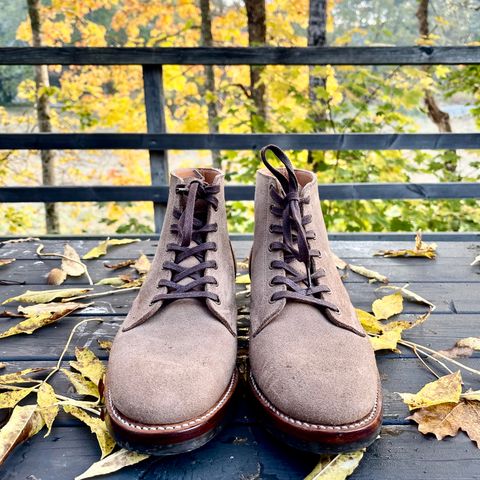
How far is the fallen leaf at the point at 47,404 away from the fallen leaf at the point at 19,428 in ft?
0.03

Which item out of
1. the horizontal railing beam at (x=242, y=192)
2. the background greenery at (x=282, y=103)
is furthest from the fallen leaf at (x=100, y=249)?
the background greenery at (x=282, y=103)

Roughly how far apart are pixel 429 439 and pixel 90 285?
3.10ft

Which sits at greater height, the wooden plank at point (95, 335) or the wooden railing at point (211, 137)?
the wooden railing at point (211, 137)

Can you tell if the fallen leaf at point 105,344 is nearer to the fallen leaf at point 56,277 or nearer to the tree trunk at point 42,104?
the fallen leaf at point 56,277

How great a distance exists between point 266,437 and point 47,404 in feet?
1.14

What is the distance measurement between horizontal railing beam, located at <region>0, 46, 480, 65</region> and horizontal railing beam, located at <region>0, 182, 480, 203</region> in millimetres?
562

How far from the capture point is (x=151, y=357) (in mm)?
684

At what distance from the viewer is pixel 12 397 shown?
0.76 m

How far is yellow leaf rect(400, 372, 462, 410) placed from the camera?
0.73 meters

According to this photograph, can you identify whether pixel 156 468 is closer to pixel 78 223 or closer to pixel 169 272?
pixel 169 272

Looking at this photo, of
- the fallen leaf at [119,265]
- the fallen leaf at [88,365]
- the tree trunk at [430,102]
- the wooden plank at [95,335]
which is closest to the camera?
the fallen leaf at [88,365]

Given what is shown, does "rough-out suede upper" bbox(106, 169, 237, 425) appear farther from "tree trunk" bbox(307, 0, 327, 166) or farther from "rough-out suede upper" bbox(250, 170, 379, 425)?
"tree trunk" bbox(307, 0, 327, 166)

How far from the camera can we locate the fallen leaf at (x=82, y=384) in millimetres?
772

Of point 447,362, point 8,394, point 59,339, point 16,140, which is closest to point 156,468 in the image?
point 8,394
